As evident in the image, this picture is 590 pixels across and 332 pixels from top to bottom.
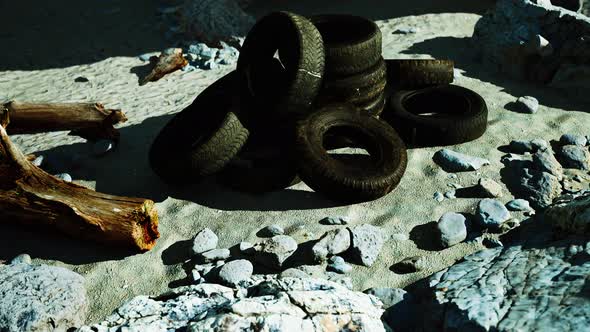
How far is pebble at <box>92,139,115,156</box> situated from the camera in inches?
303

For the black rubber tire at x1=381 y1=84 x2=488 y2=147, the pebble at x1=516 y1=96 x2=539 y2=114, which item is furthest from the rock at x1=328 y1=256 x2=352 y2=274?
the pebble at x1=516 y1=96 x2=539 y2=114

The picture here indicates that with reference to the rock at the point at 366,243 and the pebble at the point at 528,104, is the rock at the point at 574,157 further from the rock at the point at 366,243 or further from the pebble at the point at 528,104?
the rock at the point at 366,243

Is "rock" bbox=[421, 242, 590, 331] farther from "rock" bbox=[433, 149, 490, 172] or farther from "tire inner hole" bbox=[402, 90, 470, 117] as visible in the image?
"tire inner hole" bbox=[402, 90, 470, 117]

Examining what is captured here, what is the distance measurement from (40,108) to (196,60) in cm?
366

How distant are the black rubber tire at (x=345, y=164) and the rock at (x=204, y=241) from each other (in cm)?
110

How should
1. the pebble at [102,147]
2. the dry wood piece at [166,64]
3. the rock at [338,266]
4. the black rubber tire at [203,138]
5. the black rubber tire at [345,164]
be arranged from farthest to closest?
the dry wood piece at [166,64] → the pebble at [102,147] → the black rubber tire at [203,138] → the black rubber tire at [345,164] → the rock at [338,266]

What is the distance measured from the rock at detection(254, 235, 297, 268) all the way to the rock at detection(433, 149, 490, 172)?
7.08ft

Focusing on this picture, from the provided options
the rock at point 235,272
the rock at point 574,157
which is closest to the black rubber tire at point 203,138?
the rock at point 235,272

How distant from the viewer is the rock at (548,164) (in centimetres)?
679

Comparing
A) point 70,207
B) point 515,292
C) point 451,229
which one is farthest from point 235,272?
point 515,292

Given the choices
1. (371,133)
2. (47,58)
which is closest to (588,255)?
(371,133)

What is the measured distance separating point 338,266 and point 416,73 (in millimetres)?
3579

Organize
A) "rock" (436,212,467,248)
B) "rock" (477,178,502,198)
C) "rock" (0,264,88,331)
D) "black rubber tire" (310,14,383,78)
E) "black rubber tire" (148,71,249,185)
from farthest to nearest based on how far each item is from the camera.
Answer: "black rubber tire" (310,14,383,78), "black rubber tire" (148,71,249,185), "rock" (477,178,502,198), "rock" (436,212,467,248), "rock" (0,264,88,331)

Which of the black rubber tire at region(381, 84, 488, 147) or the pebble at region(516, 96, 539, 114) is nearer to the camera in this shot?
the black rubber tire at region(381, 84, 488, 147)
